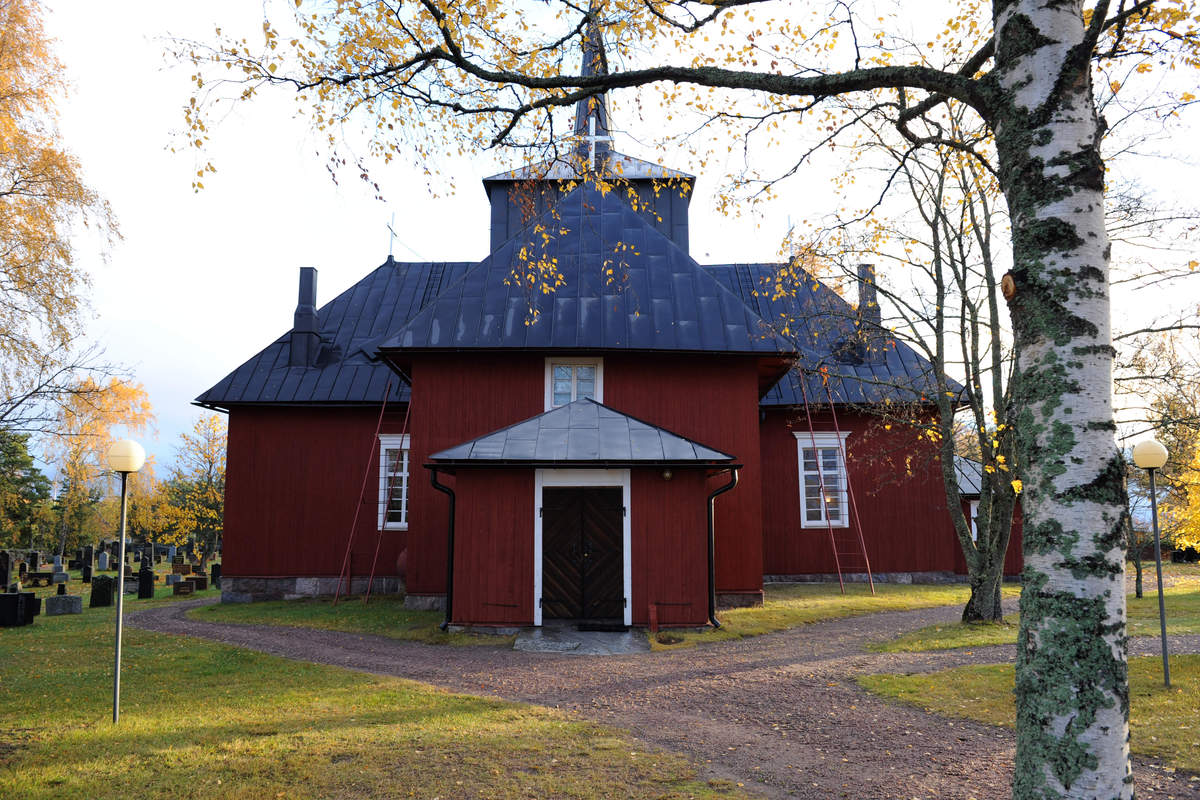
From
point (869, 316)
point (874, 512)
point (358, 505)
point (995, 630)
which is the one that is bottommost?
point (995, 630)

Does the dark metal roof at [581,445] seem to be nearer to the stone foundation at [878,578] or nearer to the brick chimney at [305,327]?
the stone foundation at [878,578]

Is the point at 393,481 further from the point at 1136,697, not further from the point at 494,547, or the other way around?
the point at 1136,697

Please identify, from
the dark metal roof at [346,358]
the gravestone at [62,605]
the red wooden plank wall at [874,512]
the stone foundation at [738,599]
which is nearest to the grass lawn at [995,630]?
the stone foundation at [738,599]

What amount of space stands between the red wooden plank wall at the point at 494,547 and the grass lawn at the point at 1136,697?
5356 millimetres

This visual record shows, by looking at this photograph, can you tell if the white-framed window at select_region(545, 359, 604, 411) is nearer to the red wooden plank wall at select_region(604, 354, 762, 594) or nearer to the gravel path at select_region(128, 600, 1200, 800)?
the red wooden plank wall at select_region(604, 354, 762, 594)

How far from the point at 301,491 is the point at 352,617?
4555 millimetres

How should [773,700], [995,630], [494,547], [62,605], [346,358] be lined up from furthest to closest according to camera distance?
[346,358] < [62,605] < [494,547] < [995,630] < [773,700]

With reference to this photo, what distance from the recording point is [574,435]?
12.2 meters

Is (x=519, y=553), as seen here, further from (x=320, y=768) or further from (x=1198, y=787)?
(x=1198, y=787)

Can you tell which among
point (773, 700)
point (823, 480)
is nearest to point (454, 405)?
point (773, 700)

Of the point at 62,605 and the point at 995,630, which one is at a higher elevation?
the point at 995,630

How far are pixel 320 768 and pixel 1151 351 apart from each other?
12.1m

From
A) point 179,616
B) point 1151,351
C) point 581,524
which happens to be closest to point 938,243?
point 1151,351

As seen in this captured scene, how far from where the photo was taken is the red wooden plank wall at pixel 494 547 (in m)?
11.8
